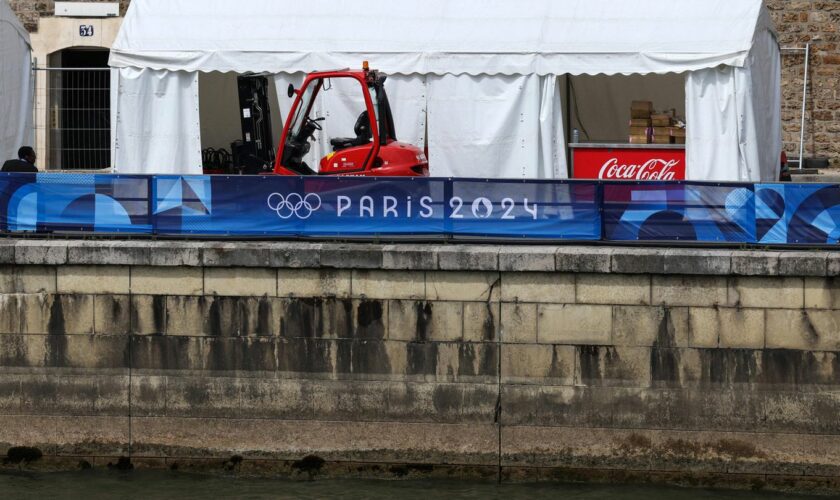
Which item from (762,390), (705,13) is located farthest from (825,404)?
(705,13)

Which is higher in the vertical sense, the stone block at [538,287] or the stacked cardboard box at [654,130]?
the stacked cardboard box at [654,130]

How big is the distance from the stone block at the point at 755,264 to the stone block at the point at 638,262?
678mm

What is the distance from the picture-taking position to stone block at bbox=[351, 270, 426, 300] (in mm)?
13906

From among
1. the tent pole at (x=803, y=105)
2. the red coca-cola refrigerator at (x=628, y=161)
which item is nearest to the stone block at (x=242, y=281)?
the red coca-cola refrigerator at (x=628, y=161)

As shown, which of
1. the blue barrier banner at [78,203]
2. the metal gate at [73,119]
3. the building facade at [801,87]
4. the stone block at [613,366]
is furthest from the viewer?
the building facade at [801,87]

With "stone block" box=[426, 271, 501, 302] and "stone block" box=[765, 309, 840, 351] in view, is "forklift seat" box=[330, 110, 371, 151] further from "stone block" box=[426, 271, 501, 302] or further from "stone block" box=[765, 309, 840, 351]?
"stone block" box=[765, 309, 840, 351]

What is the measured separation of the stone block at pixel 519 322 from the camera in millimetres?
13828

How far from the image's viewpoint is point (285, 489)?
13883 millimetres

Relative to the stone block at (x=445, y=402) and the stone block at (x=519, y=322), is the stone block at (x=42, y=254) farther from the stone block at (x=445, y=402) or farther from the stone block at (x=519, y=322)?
the stone block at (x=519, y=322)

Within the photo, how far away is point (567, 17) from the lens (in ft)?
59.6

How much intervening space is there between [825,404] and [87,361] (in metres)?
7.13

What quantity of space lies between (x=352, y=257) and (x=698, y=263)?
3275mm

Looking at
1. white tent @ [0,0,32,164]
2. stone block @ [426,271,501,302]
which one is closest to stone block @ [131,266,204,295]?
stone block @ [426,271,501,302]

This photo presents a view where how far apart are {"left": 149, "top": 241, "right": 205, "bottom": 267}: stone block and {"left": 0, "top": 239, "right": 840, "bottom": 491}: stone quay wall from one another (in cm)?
3
